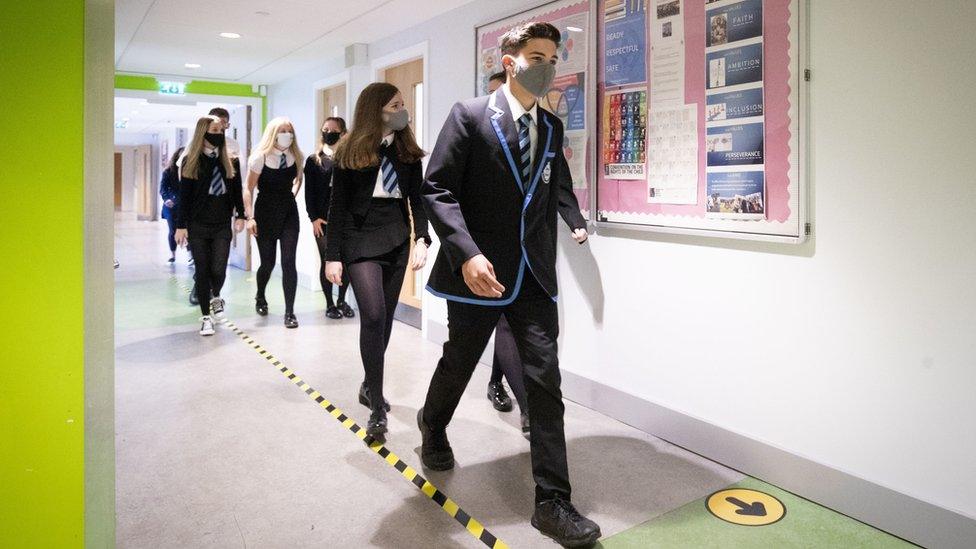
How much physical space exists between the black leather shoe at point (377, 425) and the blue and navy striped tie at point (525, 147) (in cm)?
134

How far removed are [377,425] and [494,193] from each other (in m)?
1.30

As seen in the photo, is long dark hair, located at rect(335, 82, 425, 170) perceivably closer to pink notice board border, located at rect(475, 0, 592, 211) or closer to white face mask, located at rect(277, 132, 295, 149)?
pink notice board border, located at rect(475, 0, 592, 211)

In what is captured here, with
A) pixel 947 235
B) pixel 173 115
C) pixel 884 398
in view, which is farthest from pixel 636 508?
pixel 173 115

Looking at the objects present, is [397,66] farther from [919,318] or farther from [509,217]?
[919,318]

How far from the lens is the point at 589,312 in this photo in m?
3.74

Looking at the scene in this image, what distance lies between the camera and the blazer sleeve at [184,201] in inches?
201

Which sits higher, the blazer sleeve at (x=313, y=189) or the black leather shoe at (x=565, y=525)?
the blazer sleeve at (x=313, y=189)

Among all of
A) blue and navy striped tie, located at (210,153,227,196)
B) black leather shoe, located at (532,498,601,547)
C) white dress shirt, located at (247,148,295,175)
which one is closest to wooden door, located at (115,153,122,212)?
white dress shirt, located at (247,148,295,175)

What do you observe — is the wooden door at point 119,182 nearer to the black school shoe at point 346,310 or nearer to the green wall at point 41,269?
the black school shoe at point 346,310

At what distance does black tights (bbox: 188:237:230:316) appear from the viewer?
17.1 ft

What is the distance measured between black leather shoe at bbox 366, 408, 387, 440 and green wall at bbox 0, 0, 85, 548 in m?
1.62

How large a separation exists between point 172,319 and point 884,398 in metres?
5.33

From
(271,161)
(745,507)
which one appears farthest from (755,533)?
(271,161)

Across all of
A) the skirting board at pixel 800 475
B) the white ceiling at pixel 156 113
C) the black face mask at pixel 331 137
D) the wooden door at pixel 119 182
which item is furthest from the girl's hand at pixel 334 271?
the wooden door at pixel 119 182
